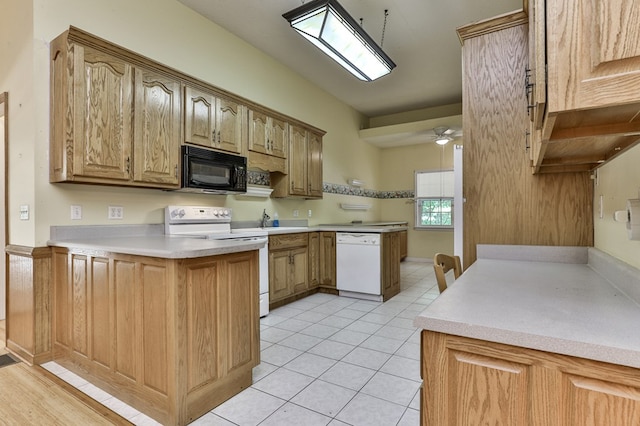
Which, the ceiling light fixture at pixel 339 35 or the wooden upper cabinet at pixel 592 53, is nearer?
the wooden upper cabinet at pixel 592 53

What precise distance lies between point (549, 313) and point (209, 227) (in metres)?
2.99

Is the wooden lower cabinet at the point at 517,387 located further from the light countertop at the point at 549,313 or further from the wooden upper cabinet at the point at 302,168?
the wooden upper cabinet at the point at 302,168

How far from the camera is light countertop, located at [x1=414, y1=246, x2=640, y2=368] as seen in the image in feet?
2.23

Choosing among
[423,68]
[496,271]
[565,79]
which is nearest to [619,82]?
[565,79]

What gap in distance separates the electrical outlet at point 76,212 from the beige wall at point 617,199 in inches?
126

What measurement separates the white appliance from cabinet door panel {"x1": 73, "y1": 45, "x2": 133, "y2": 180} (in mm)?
619

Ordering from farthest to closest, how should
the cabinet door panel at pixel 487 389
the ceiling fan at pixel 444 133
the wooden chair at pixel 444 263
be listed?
1. the ceiling fan at pixel 444 133
2. the wooden chair at pixel 444 263
3. the cabinet door panel at pixel 487 389

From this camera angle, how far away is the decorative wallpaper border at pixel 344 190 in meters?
4.05

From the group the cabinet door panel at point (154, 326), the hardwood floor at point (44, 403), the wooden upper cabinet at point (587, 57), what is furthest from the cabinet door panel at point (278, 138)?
the wooden upper cabinet at point (587, 57)

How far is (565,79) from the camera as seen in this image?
2.22 feet

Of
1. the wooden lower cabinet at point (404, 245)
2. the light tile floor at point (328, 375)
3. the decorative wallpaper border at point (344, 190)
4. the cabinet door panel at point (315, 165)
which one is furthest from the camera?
the wooden lower cabinet at point (404, 245)

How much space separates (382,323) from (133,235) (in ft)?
7.84

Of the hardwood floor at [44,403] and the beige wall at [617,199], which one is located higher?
the beige wall at [617,199]

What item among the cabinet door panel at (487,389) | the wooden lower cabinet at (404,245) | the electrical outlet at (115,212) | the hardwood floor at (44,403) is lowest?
the hardwood floor at (44,403)
